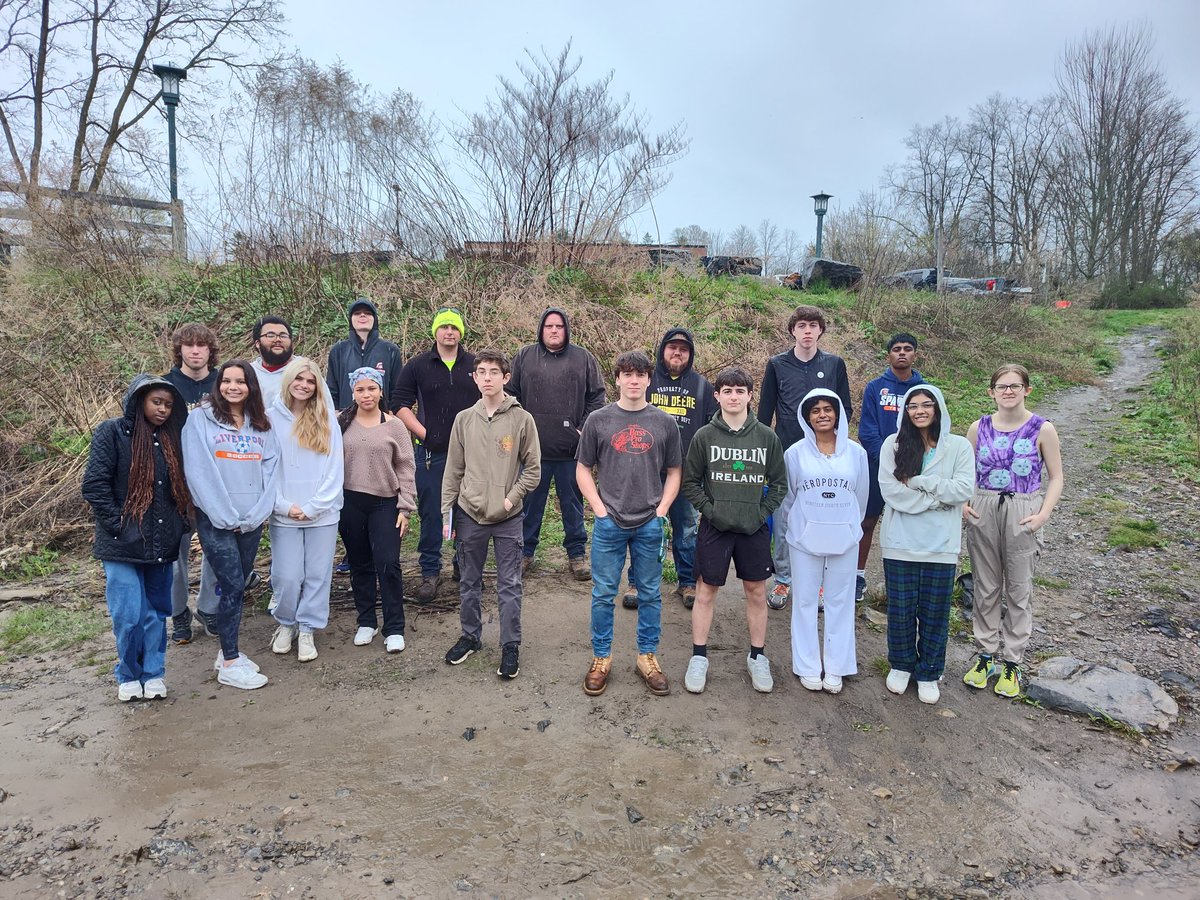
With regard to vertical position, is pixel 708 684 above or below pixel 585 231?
below

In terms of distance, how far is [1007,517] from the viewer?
12.5 ft

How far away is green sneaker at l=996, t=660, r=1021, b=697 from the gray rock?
0.09 m

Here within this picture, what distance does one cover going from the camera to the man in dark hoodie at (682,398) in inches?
189

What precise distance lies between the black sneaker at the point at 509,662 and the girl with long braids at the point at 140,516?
183cm

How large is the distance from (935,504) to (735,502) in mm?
1106

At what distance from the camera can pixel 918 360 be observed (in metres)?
14.0

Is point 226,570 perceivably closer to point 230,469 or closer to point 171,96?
point 230,469

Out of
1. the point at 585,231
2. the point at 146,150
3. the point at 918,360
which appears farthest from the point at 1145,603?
the point at 146,150

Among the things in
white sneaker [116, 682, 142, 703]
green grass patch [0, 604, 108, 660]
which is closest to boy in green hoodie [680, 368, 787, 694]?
white sneaker [116, 682, 142, 703]

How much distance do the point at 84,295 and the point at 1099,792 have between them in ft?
38.3

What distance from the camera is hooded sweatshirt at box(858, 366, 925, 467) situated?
467 centimetres

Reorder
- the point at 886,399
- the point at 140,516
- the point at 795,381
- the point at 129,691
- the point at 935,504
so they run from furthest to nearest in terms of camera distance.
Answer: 1. the point at 795,381
2. the point at 886,399
3. the point at 935,504
4. the point at 129,691
5. the point at 140,516

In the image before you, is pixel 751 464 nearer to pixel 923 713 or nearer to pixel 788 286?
pixel 923 713

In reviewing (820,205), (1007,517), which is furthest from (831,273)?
(1007,517)
